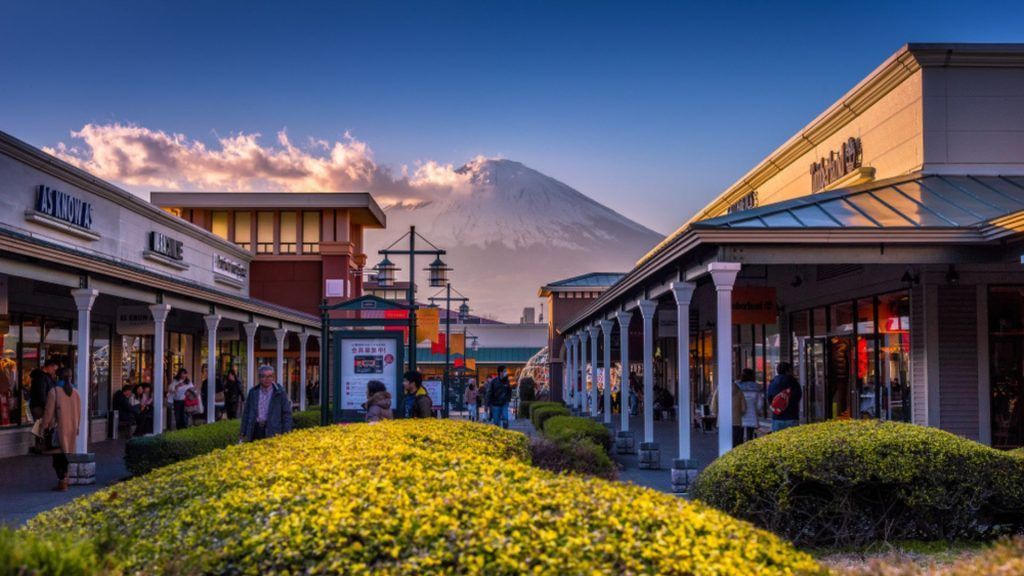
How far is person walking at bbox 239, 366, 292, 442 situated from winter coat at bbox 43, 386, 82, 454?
12.5ft

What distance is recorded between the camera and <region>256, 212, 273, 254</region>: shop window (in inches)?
1774

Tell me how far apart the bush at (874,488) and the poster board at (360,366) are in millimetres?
9206

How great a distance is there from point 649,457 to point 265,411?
7507mm

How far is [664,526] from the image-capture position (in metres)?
5.02

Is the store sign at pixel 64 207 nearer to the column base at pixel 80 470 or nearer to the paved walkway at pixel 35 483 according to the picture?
the paved walkway at pixel 35 483

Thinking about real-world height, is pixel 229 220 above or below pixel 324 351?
above

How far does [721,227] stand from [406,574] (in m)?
9.11

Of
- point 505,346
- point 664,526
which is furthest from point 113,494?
point 505,346

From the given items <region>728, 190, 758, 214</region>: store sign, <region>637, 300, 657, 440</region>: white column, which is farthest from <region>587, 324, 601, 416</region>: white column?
<region>637, 300, 657, 440</region>: white column

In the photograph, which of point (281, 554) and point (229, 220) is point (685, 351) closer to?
point (281, 554)

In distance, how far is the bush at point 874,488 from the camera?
9297 millimetres

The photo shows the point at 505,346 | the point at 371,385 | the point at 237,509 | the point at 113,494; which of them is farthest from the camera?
the point at 505,346

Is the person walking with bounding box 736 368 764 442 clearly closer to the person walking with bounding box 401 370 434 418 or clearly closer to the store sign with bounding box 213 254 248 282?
the person walking with bounding box 401 370 434 418

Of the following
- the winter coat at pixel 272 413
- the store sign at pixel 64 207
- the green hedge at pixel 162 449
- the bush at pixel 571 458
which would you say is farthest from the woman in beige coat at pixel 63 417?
the bush at pixel 571 458
